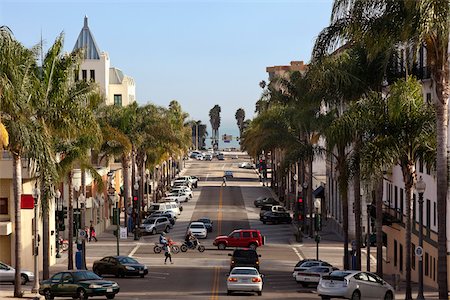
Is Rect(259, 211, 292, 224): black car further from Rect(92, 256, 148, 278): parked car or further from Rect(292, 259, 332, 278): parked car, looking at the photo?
Rect(292, 259, 332, 278): parked car

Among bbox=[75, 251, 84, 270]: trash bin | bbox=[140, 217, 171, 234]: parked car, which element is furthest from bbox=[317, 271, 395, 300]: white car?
bbox=[140, 217, 171, 234]: parked car

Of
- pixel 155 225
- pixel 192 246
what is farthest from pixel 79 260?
pixel 155 225

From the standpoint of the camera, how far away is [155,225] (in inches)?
3538

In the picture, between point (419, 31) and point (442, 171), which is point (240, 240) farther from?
point (419, 31)

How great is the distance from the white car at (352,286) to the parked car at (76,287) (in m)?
8.70

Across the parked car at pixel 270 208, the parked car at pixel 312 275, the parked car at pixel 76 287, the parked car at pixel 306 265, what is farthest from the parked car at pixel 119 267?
the parked car at pixel 270 208

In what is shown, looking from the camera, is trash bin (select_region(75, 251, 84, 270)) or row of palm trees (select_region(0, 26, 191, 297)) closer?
row of palm trees (select_region(0, 26, 191, 297))

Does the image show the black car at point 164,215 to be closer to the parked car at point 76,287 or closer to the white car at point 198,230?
the white car at point 198,230

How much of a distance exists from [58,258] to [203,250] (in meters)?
10.7

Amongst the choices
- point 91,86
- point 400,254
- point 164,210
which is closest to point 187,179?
point 164,210

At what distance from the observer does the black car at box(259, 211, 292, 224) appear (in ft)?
323

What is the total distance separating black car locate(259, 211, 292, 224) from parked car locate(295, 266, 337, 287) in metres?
44.7

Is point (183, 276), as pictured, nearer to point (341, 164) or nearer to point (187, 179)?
point (341, 164)

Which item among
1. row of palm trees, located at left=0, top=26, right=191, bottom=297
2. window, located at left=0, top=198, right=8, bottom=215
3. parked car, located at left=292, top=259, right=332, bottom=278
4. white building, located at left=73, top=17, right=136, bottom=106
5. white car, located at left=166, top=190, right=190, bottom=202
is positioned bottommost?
parked car, located at left=292, top=259, right=332, bottom=278
